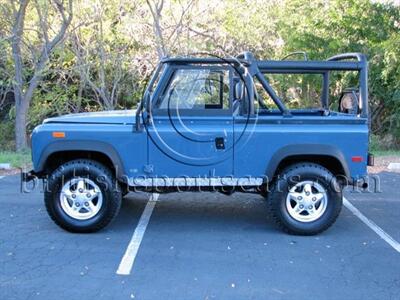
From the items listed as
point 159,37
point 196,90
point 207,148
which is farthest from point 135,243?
point 159,37

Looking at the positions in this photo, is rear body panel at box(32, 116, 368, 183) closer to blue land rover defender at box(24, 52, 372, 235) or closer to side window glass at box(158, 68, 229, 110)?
blue land rover defender at box(24, 52, 372, 235)

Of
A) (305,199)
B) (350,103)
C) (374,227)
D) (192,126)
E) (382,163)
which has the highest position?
(350,103)

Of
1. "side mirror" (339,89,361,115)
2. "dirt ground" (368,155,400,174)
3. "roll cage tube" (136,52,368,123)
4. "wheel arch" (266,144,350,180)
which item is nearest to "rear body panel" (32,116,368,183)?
"wheel arch" (266,144,350,180)

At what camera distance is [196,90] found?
5.97 metres

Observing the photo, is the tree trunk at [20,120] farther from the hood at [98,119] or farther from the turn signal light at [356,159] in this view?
the turn signal light at [356,159]

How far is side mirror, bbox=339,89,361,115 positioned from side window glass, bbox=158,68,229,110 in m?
1.57

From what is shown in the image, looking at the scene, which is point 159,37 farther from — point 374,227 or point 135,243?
point 135,243

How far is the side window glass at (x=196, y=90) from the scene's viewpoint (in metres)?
5.92

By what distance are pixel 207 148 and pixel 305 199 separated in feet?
4.25

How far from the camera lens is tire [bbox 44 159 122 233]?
19.3ft

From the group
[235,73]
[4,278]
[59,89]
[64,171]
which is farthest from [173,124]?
[59,89]

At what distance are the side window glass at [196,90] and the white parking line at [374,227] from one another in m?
2.35

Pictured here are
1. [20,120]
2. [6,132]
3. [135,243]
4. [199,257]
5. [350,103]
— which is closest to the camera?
[199,257]

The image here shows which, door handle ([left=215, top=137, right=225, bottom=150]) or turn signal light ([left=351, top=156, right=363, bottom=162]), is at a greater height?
door handle ([left=215, top=137, right=225, bottom=150])
